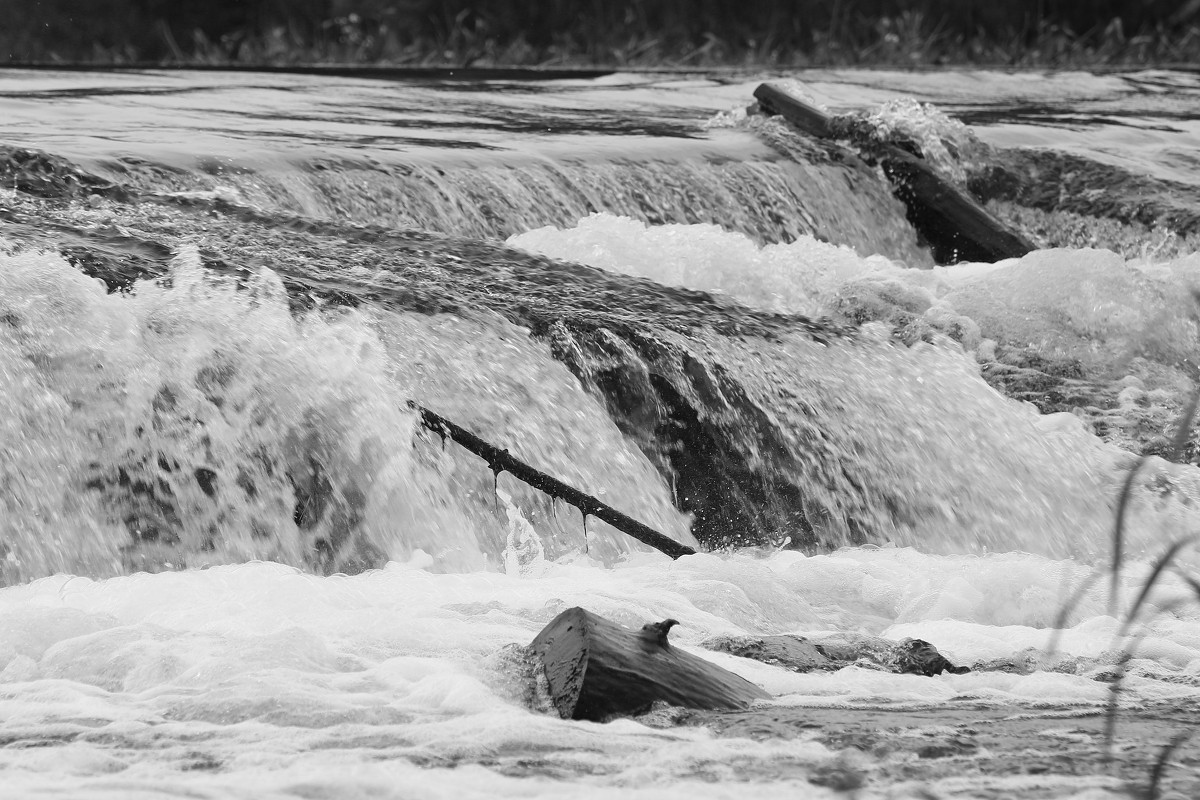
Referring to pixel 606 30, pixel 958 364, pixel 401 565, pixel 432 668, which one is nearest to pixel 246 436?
pixel 401 565

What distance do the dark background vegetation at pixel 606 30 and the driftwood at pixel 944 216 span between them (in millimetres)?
8249

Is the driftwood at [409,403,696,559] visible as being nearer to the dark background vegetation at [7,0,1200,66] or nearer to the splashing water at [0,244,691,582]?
the splashing water at [0,244,691,582]

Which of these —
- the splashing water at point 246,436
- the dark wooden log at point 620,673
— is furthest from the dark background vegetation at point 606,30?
the dark wooden log at point 620,673

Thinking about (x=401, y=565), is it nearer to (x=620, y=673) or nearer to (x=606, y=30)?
(x=620, y=673)

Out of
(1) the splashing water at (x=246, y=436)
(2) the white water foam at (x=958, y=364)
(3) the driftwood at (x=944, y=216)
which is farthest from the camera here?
(3) the driftwood at (x=944, y=216)

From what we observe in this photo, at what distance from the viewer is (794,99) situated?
8133mm

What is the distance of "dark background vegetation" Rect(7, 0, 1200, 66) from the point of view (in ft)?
51.2

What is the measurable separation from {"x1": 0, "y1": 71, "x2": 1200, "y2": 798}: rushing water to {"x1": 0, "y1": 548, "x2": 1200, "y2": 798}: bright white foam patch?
0.01 metres

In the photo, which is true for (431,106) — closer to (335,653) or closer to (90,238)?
(90,238)

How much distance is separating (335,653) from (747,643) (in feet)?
2.60

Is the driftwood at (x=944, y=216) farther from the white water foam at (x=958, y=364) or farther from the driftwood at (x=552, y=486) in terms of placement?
the driftwood at (x=552, y=486)

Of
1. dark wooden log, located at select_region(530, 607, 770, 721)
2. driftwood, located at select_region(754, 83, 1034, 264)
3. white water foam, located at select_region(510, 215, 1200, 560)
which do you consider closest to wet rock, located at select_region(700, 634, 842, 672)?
dark wooden log, located at select_region(530, 607, 770, 721)

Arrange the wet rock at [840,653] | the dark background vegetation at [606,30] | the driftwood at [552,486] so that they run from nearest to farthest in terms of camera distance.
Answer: the wet rock at [840,653]
the driftwood at [552,486]
the dark background vegetation at [606,30]

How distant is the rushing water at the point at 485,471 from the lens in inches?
89.3
